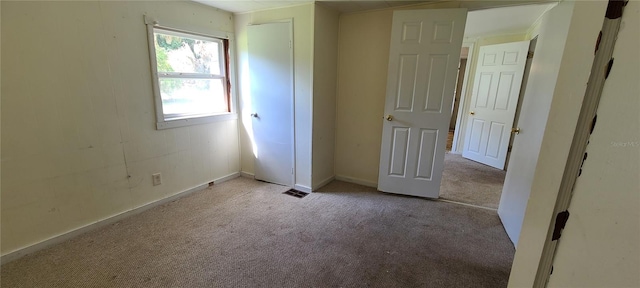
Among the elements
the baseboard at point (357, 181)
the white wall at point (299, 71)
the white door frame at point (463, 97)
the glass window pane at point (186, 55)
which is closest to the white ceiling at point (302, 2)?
the white wall at point (299, 71)

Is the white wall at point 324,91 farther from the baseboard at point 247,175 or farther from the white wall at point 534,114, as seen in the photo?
the white wall at point 534,114

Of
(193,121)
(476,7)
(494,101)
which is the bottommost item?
(193,121)

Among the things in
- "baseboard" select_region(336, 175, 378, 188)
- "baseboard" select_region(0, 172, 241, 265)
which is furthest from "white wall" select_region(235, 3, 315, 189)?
"baseboard" select_region(0, 172, 241, 265)

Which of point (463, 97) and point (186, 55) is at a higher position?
point (186, 55)

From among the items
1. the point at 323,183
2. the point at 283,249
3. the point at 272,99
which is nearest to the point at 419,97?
the point at 323,183

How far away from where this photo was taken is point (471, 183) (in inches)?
139

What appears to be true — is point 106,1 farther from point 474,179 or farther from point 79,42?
point 474,179

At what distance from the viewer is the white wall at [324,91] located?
284 centimetres

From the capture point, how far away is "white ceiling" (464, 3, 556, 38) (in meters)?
2.96

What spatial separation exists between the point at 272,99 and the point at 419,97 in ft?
5.42

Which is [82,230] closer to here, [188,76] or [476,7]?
[188,76]

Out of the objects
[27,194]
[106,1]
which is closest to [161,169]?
[27,194]

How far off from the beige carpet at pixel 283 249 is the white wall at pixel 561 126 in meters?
1.15

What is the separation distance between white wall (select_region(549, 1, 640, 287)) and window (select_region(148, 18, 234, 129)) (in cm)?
299
